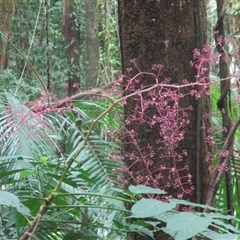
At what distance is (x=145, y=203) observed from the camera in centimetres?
61

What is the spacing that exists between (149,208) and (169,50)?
0.58 meters

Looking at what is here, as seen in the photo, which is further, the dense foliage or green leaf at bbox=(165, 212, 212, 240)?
the dense foliage

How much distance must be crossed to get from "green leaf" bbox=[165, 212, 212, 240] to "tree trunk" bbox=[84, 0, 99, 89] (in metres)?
3.51

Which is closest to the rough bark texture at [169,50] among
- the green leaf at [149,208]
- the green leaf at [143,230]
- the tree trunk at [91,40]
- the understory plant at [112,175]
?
the understory plant at [112,175]

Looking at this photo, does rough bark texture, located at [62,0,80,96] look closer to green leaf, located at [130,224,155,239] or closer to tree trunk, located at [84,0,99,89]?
tree trunk, located at [84,0,99,89]

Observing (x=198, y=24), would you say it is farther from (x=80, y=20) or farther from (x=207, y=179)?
(x=80, y=20)

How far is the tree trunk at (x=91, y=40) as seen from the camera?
4.07 m

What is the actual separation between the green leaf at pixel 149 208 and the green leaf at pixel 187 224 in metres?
0.02

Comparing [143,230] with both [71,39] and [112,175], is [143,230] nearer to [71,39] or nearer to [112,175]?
[112,175]

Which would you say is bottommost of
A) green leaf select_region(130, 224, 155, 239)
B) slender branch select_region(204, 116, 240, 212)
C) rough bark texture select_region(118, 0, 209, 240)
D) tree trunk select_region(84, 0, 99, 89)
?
green leaf select_region(130, 224, 155, 239)

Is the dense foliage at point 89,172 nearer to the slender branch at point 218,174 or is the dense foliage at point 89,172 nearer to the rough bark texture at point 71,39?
the slender branch at point 218,174

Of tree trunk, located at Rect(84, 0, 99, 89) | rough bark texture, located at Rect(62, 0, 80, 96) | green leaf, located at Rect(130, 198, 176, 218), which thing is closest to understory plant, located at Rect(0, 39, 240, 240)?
green leaf, located at Rect(130, 198, 176, 218)

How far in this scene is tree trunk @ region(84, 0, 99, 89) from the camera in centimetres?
407

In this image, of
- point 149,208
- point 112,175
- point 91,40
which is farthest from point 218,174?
point 91,40
